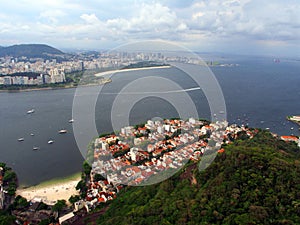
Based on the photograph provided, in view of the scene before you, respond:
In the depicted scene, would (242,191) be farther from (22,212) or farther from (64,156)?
(64,156)

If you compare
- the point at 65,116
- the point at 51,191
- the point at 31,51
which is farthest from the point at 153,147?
the point at 31,51

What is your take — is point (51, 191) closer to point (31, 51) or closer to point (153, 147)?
point (153, 147)

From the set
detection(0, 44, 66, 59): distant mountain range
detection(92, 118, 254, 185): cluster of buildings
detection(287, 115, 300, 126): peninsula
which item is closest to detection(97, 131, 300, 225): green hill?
detection(92, 118, 254, 185): cluster of buildings

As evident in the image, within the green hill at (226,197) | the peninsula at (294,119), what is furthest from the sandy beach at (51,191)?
the peninsula at (294,119)

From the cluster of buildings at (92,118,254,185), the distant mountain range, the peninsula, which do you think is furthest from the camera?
the distant mountain range

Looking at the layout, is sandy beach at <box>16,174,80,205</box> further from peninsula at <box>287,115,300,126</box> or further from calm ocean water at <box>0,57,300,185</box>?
peninsula at <box>287,115,300,126</box>

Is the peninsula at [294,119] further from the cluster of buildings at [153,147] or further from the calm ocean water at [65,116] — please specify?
the cluster of buildings at [153,147]
